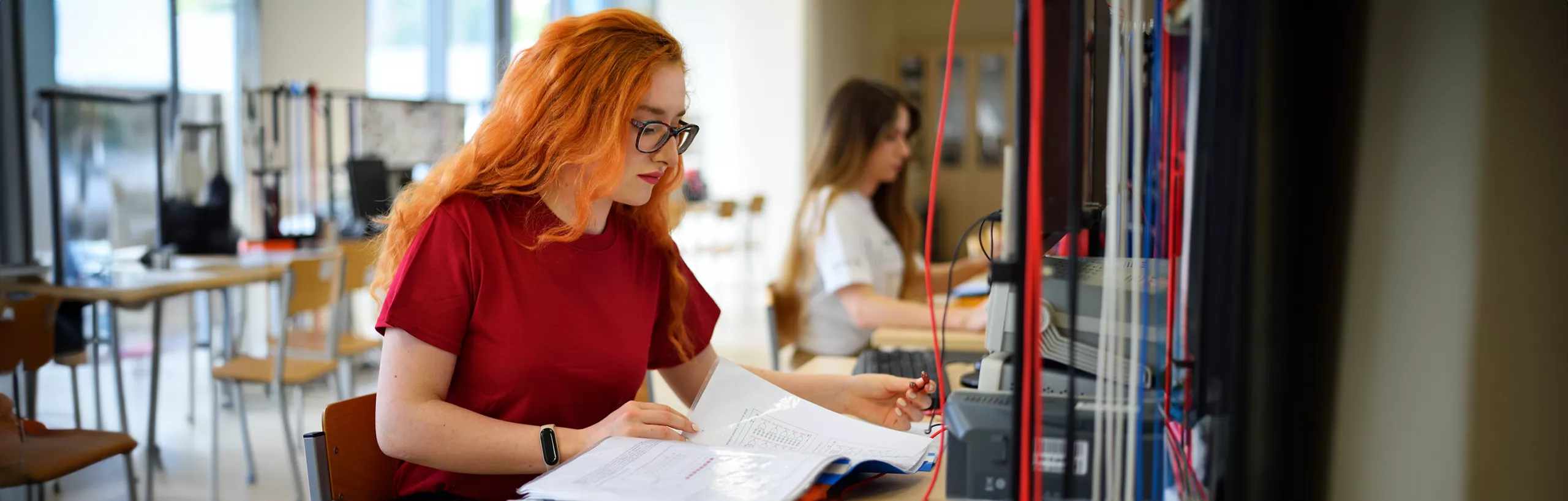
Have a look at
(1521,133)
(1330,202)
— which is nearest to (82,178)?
(1330,202)

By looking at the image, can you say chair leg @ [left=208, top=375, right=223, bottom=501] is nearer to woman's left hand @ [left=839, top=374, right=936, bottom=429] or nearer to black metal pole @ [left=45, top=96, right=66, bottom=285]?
black metal pole @ [left=45, top=96, right=66, bottom=285]

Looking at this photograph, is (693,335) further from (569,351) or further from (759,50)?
(759,50)

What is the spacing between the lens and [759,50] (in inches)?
326

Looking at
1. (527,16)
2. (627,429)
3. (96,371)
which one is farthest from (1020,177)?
(527,16)

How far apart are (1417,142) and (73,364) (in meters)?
2.86

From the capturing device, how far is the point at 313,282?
3449 millimetres

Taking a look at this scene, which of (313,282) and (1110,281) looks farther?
(313,282)

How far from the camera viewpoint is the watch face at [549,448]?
1.12 meters

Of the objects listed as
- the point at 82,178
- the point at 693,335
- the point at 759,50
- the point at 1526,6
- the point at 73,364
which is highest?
the point at 759,50

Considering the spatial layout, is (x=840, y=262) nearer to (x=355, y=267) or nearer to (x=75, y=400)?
(x=75, y=400)

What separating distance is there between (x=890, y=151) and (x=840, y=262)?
13.8 inches

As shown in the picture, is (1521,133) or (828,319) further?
(828,319)

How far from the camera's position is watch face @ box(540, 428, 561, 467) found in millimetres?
1115

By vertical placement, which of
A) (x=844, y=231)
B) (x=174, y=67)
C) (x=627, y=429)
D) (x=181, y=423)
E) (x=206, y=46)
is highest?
(x=206, y=46)
